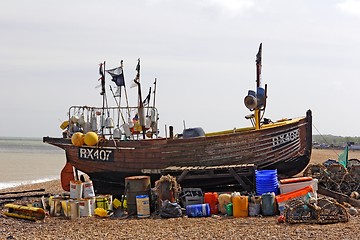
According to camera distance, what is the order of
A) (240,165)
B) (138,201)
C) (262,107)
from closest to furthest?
1. (138,201)
2. (240,165)
3. (262,107)

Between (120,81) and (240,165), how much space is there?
5011mm

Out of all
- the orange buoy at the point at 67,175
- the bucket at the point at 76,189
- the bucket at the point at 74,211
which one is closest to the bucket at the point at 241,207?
the bucket at the point at 74,211

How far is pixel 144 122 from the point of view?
16844 millimetres

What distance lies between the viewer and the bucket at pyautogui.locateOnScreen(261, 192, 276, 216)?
12.3 m

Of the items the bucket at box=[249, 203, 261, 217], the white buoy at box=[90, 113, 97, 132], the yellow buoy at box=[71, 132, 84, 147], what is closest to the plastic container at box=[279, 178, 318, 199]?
the bucket at box=[249, 203, 261, 217]

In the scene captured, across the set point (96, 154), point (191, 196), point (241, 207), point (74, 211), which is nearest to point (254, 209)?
point (241, 207)

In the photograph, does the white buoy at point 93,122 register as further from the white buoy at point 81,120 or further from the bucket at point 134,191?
the bucket at point 134,191

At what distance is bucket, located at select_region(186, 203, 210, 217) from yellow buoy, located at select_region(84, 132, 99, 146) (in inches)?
168

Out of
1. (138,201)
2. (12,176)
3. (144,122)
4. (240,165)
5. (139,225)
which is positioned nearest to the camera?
(139,225)

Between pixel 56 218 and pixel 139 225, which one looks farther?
pixel 56 218

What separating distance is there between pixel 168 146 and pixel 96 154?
2302mm

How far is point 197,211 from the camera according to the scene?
41.3 ft

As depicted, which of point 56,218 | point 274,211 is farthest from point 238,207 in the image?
point 56,218

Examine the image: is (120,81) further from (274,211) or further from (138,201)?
(274,211)
